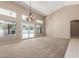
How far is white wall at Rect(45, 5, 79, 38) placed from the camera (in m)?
A: 14.6

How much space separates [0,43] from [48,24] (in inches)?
372

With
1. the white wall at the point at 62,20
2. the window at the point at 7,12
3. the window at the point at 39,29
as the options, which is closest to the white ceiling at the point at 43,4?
the window at the point at 7,12

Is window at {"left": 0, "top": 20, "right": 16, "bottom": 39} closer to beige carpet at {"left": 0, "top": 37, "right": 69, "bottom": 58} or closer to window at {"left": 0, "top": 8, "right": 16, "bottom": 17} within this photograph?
window at {"left": 0, "top": 8, "right": 16, "bottom": 17}

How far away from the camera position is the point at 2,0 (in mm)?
8523

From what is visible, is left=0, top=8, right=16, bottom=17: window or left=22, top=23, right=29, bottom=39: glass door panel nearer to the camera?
left=0, top=8, right=16, bottom=17: window

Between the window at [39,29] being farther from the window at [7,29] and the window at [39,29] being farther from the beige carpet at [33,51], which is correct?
the beige carpet at [33,51]

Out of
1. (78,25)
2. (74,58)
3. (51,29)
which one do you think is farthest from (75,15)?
(74,58)

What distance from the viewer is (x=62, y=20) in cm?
1511

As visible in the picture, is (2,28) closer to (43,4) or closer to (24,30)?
(24,30)

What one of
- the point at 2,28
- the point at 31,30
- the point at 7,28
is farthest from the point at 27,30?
the point at 2,28

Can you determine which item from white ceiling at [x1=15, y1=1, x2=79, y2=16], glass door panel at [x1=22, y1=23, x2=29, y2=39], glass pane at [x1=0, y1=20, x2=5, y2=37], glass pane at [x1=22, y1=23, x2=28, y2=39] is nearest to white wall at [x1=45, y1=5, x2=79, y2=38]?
white ceiling at [x1=15, y1=1, x2=79, y2=16]

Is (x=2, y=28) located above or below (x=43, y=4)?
→ below

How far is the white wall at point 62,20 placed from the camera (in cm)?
1459

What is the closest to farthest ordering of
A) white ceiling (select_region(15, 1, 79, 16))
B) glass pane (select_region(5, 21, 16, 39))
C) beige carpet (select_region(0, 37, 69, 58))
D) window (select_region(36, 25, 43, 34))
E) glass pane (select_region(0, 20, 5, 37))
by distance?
beige carpet (select_region(0, 37, 69, 58)), glass pane (select_region(0, 20, 5, 37)), glass pane (select_region(5, 21, 16, 39)), white ceiling (select_region(15, 1, 79, 16)), window (select_region(36, 25, 43, 34))
